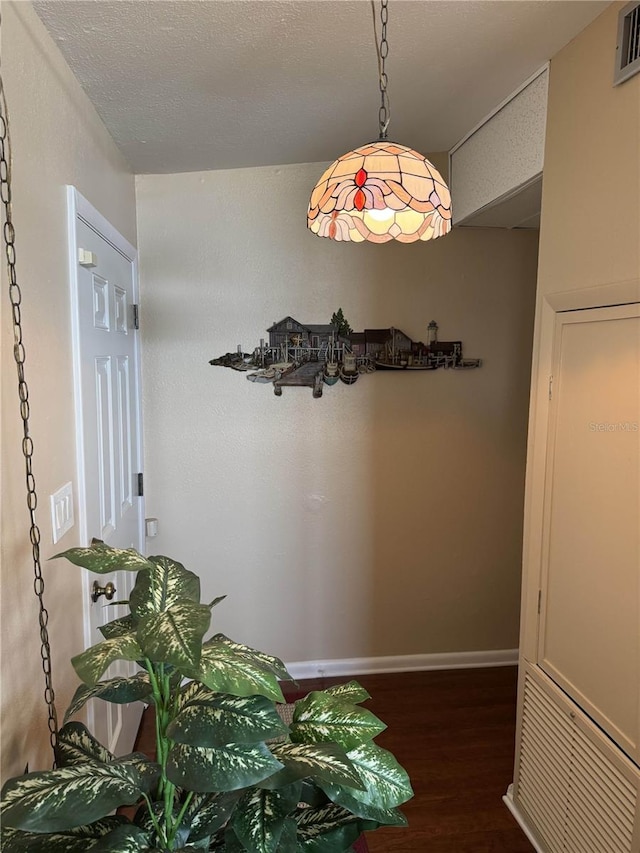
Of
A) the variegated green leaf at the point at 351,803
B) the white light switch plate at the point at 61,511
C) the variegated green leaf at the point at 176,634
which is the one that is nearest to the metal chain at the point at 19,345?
the white light switch plate at the point at 61,511

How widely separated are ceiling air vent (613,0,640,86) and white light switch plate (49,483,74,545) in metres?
1.70

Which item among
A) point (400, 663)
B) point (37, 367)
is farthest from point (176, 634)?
point (400, 663)

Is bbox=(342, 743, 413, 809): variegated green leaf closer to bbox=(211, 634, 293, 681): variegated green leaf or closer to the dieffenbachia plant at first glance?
the dieffenbachia plant

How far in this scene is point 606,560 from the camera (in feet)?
4.93

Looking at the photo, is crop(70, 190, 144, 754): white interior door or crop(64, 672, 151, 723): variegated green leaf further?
crop(70, 190, 144, 754): white interior door

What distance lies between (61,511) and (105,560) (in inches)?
21.1

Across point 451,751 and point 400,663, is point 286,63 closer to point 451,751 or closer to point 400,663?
point 451,751

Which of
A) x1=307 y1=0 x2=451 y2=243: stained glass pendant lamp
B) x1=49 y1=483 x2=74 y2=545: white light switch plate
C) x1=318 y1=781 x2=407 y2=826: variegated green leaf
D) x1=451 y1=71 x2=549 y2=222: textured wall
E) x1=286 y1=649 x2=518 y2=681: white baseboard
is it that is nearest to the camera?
x1=318 y1=781 x2=407 y2=826: variegated green leaf

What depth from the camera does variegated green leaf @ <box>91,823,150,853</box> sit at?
83 centimetres

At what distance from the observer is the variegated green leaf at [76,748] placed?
0.99m

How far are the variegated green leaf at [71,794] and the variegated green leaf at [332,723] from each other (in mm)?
251

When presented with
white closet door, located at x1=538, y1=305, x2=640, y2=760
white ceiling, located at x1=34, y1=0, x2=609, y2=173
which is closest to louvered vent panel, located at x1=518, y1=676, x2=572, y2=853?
white closet door, located at x1=538, y1=305, x2=640, y2=760

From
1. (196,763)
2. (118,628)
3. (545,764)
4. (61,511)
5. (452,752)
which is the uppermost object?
(61,511)

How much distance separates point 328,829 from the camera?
3.25 ft
